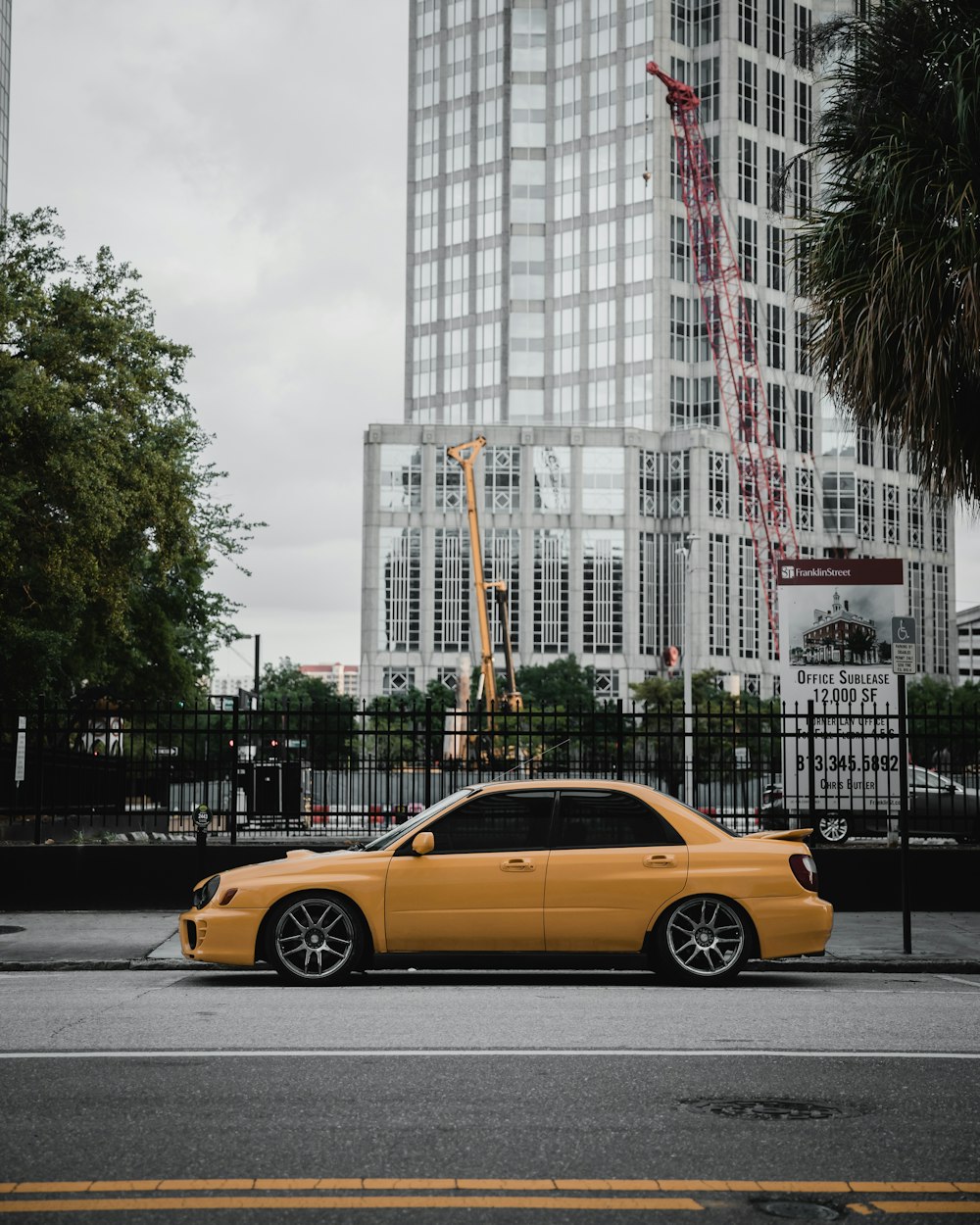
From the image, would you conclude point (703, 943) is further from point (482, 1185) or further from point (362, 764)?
point (362, 764)

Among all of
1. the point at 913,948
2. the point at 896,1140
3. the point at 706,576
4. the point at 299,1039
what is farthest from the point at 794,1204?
the point at 706,576

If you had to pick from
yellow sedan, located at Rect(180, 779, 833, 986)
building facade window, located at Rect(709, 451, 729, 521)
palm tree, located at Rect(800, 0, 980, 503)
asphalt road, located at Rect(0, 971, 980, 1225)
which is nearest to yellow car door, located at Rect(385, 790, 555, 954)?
yellow sedan, located at Rect(180, 779, 833, 986)

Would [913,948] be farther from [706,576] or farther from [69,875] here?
[706,576]

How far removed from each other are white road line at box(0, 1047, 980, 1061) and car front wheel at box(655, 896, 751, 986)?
9.57 feet

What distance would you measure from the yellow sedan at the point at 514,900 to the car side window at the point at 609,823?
0.01 meters

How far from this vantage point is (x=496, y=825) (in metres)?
11.2

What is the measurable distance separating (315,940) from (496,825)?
1553mm

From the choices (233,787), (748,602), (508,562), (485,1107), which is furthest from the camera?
(748,602)

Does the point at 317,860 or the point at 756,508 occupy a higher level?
the point at 756,508

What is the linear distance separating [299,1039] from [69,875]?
868cm

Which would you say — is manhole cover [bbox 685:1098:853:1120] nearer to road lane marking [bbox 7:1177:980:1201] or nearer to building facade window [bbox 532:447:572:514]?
road lane marking [bbox 7:1177:980:1201]

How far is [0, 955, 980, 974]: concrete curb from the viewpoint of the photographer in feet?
40.5

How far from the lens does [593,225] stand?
429 ft

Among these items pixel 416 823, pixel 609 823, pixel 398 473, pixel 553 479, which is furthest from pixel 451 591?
pixel 609 823
